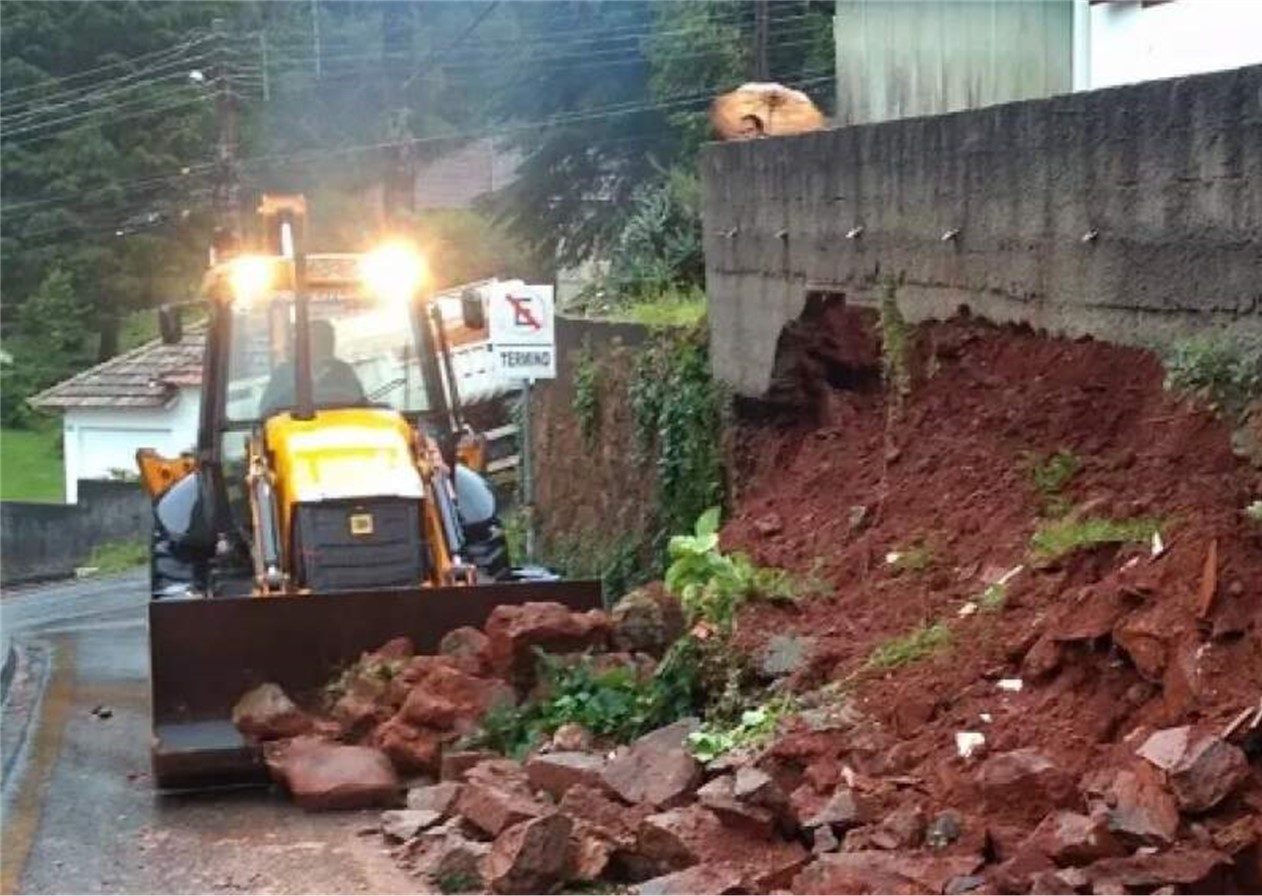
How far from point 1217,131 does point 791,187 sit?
510 cm

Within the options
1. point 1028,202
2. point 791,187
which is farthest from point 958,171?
point 791,187

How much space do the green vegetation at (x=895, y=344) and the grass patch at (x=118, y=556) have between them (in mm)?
22415

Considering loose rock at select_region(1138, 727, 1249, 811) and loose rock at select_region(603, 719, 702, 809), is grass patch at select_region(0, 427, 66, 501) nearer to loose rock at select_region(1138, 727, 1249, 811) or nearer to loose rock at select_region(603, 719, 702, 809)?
loose rock at select_region(603, 719, 702, 809)

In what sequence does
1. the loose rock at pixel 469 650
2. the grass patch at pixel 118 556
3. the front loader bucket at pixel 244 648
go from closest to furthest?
the front loader bucket at pixel 244 648 → the loose rock at pixel 469 650 → the grass patch at pixel 118 556

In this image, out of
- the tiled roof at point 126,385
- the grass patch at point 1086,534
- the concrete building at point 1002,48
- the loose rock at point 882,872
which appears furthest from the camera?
the tiled roof at point 126,385

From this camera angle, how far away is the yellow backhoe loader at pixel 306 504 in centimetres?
1023

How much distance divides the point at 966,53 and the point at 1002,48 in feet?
0.97

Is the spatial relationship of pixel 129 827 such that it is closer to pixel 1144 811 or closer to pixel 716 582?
pixel 716 582

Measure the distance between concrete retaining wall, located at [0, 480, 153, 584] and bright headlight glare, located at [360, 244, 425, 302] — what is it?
81.6ft

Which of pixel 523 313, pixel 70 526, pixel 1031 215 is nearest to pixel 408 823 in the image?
pixel 1031 215

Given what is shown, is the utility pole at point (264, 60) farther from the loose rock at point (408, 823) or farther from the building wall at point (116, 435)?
the loose rock at point (408, 823)

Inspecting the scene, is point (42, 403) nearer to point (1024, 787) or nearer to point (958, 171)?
point (958, 171)

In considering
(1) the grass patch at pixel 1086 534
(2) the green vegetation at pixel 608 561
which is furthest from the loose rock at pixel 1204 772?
(2) the green vegetation at pixel 608 561

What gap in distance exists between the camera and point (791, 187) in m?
12.7
